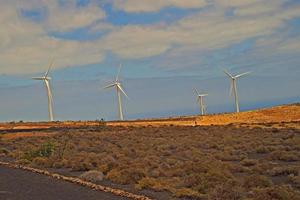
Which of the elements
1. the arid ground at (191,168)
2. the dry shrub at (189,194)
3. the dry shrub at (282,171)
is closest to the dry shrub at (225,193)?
the arid ground at (191,168)

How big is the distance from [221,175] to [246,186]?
5.80 ft

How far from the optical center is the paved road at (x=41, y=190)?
19.7 metres

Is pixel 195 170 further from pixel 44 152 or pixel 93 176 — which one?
pixel 44 152

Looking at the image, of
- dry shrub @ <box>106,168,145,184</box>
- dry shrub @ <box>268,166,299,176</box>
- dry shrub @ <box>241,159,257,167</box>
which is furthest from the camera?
dry shrub @ <box>241,159,257,167</box>

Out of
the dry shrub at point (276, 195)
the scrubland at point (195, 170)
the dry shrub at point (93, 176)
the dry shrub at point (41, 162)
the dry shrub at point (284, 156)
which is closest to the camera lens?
the dry shrub at point (276, 195)

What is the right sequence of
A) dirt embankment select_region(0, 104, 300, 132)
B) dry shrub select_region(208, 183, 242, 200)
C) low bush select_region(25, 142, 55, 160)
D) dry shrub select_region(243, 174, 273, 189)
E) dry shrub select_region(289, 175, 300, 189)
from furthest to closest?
dirt embankment select_region(0, 104, 300, 132)
low bush select_region(25, 142, 55, 160)
dry shrub select_region(289, 175, 300, 189)
dry shrub select_region(243, 174, 273, 189)
dry shrub select_region(208, 183, 242, 200)

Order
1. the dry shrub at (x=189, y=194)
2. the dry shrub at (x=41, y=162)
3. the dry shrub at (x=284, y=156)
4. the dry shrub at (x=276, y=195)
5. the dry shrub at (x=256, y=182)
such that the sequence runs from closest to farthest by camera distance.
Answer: the dry shrub at (x=276, y=195) → the dry shrub at (x=189, y=194) → the dry shrub at (x=256, y=182) → the dry shrub at (x=284, y=156) → the dry shrub at (x=41, y=162)

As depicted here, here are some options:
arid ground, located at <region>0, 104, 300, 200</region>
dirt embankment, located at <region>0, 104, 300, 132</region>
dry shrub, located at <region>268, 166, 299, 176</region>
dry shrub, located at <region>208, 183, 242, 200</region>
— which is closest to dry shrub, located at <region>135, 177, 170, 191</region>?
arid ground, located at <region>0, 104, 300, 200</region>

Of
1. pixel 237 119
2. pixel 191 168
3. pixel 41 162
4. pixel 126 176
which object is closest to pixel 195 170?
pixel 191 168

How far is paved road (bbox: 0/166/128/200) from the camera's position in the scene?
776 inches

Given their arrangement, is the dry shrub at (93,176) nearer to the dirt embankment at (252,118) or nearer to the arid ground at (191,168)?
the arid ground at (191,168)

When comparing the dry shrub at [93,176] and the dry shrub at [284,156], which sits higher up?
the dry shrub at [93,176]

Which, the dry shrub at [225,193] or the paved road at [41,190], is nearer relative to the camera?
the dry shrub at [225,193]

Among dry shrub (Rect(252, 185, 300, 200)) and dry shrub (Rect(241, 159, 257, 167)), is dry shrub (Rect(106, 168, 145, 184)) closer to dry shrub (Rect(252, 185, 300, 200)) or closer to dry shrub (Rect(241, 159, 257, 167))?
dry shrub (Rect(252, 185, 300, 200))
